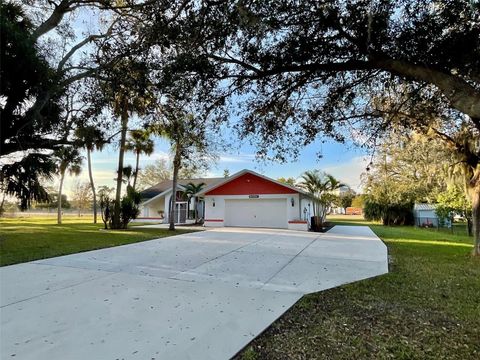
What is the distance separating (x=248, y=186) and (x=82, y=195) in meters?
40.4

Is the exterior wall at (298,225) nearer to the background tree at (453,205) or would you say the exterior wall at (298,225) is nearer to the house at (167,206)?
the background tree at (453,205)

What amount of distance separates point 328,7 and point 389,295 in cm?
463

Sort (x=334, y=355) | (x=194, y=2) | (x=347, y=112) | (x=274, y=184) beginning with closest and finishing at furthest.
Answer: (x=334, y=355)
(x=194, y=2)
(x=347, y=112)
(x=274, y=184)

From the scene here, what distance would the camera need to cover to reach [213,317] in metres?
4.34

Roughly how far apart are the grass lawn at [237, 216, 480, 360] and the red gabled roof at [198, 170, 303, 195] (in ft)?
49.3

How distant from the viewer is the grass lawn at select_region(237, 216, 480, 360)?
3.38m

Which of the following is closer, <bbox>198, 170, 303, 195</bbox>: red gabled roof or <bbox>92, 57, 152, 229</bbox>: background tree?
<bbox>92, 57, 152, 229</bbox>: background tree

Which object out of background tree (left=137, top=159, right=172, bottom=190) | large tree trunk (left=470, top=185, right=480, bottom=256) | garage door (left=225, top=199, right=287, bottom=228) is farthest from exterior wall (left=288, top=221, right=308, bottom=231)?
background tree (left=137, top=159, right=172, bottom=190)

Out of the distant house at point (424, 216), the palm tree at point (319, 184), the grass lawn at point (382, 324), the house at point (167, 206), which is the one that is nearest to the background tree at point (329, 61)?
the grass lawn at point (382, 324)

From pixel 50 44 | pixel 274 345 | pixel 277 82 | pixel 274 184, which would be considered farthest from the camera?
pixel 274 184

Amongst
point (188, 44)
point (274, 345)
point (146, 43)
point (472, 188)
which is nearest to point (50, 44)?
point (146, 43)

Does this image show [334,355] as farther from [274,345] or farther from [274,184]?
[274,184]

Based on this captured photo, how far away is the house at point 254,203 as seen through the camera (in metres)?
21.2

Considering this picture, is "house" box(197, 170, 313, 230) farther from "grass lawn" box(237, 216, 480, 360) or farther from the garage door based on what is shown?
"grass lawn" box(237, 216, 480, 360)
